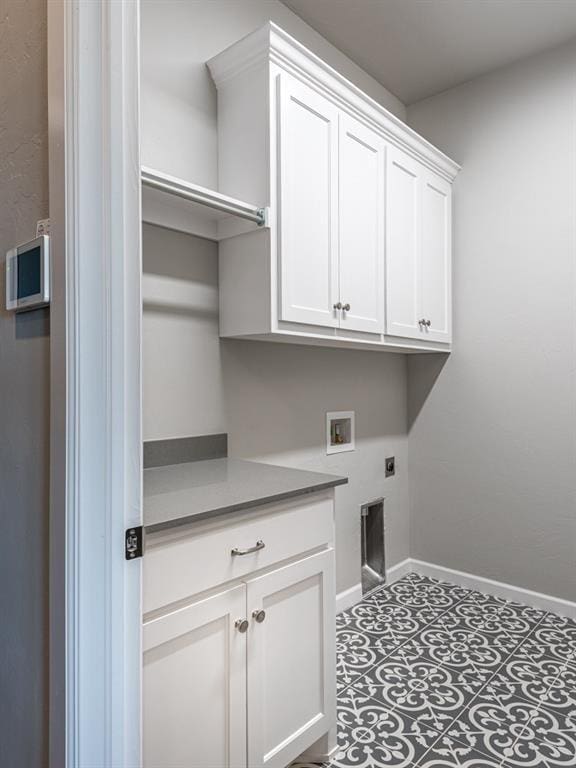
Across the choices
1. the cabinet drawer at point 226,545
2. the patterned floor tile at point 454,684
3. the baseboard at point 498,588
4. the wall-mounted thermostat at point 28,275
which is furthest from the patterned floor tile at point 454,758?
the wall-mounted thermostat at point 28,275

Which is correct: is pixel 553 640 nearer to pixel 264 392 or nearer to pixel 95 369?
pixel 264 392

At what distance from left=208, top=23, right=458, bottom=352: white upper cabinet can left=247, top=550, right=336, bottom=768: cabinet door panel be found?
796mm

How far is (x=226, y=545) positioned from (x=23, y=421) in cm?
52

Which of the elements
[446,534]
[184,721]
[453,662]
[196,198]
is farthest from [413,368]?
[184,721]

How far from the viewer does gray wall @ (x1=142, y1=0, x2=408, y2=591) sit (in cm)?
169

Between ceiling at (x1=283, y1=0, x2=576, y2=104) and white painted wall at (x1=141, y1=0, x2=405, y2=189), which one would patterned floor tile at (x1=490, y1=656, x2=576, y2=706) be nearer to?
white painted wall at (x1=141, y1=0, x2=405, y2=189)

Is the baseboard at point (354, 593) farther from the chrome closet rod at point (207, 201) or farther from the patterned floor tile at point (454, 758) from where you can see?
the chrome closet rod at point (207, 201)

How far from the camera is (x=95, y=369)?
2.66ft

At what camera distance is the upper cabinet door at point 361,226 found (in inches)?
77.4

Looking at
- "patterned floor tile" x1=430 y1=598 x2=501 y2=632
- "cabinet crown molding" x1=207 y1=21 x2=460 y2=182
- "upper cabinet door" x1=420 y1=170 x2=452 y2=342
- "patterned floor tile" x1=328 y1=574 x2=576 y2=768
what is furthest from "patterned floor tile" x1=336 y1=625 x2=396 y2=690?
"cabinet crown molding" x1=207 y1=21 x2=460 y2=182

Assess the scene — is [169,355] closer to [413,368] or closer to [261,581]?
[261,581]

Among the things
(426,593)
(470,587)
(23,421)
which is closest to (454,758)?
(426,593)

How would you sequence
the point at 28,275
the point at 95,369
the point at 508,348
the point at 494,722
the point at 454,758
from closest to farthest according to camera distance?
the point at 95,369 < the point at 28,275 < the point at 454,758 < the point at 494,722 < the point at 508,348

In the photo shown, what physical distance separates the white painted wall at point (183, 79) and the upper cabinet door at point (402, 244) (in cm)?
81
